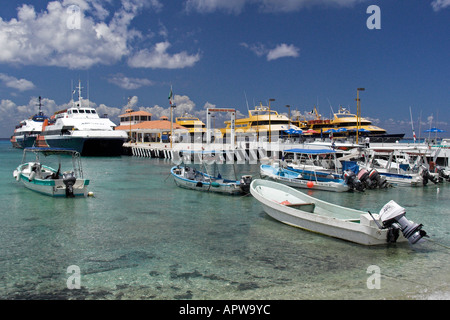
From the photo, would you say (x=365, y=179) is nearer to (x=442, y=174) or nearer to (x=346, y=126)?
(x=442, y=174)

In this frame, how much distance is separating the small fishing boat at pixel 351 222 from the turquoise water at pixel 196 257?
0.33 metres

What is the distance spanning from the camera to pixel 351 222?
12406 millimetres

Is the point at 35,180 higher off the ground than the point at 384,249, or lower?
higher

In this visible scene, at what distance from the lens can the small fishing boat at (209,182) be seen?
74.1ft

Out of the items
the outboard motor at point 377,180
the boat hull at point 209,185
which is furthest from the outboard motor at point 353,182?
the boat hull at point 209,185

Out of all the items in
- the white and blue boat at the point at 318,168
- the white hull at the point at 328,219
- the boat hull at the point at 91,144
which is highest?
the boat hull at the point at 91,144

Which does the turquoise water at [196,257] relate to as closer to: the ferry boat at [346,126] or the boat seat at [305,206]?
the boat seat at [305,206]

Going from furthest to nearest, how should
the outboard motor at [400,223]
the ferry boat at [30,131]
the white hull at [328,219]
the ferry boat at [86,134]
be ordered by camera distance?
the ferry boat at [30,131] → the ferry boat at [86,134] → the white hull at [328,219] → the outboard motor at [400,223]

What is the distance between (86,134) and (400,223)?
5456 cm

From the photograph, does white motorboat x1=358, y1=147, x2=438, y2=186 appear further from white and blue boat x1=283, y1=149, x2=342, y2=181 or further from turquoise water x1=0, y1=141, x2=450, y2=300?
turquoise water x1=0, y1=141, x2=450, y2=300

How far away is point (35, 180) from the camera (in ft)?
75.0
